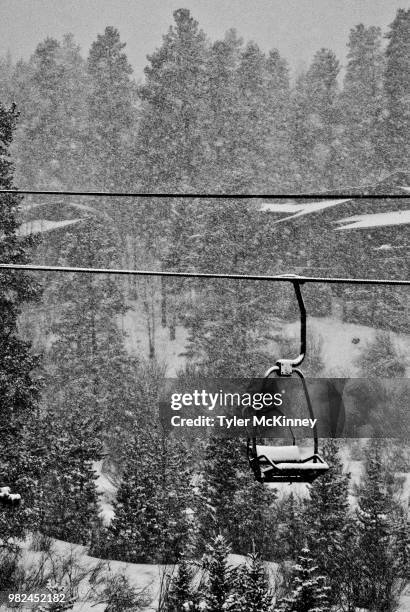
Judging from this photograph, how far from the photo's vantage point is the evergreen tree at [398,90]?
39.5 meters

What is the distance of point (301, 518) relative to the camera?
1880cm

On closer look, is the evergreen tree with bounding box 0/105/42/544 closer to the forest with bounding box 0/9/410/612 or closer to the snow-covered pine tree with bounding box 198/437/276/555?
the forest with bounding box 0/9/410/612

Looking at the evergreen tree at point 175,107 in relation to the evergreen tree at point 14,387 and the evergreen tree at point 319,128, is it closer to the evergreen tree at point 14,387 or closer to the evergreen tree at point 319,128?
the evergreen tree at point 319,128

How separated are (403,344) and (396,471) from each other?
9322 mm

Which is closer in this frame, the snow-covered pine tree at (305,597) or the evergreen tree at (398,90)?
the snow-covered pine tree at (305,597)

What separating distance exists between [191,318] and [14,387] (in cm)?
1619

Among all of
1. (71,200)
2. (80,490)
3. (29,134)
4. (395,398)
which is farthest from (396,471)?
(29,134)

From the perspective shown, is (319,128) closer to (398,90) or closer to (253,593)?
(398,90)

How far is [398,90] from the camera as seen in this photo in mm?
41094

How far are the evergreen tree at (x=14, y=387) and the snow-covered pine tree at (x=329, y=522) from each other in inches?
305

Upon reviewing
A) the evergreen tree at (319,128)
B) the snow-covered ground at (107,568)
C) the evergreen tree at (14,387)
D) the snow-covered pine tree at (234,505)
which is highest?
the evergreen tree at (319,128)

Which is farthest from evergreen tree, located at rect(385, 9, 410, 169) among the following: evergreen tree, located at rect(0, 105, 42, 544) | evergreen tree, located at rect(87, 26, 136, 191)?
evergreen tree, located at rect(0, 105, 42, 544)

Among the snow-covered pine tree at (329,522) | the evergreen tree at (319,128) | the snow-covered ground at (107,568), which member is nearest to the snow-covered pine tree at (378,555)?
the snow-covered pine tree at (329,522)

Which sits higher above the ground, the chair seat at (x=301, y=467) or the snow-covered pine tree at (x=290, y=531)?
the chair seat at (x=301, y=467)
